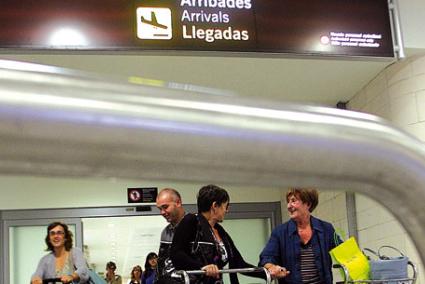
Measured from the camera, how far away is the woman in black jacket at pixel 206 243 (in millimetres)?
2959

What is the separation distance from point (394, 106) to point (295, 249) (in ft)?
6.25

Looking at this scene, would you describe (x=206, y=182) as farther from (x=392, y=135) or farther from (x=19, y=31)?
(x=19, y=31)

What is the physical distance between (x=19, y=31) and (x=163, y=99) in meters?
3.65

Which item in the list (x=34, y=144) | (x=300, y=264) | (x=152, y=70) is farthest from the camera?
(x=152, y=70)

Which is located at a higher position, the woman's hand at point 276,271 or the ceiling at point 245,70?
the ceiling at point 245,70

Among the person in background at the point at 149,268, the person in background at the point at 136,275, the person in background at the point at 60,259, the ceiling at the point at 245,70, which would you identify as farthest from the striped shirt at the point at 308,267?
the person in background at the point at 136,275

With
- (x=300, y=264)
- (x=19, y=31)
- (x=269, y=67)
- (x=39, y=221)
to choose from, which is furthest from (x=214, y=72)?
(x=39, y=221)

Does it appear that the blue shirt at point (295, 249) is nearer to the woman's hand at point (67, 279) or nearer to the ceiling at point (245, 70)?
the ceiling at point (245, 70)

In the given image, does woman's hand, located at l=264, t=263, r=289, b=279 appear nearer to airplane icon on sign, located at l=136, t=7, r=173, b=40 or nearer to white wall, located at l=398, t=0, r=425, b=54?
airplane icon on sign, located at l=136, t=7, r=173, b=40

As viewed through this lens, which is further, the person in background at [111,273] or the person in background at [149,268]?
the person in background at [111,273]

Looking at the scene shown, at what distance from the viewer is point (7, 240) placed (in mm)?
7023

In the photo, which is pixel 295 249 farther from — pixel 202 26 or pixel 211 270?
pixel 202 26

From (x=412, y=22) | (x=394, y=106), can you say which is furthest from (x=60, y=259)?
(x=412, y=22)

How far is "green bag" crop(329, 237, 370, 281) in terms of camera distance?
9.95 ft
